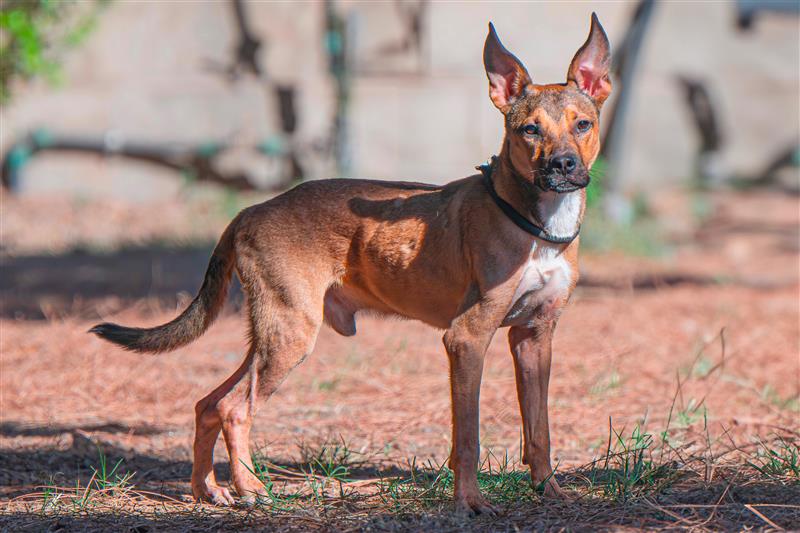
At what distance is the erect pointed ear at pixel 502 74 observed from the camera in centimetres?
399

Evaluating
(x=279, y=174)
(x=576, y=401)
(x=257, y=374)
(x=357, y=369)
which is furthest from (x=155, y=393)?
(x=279, y=174)

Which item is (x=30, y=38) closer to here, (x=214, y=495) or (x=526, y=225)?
(x=214, y=495)

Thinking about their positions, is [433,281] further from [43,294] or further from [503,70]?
[43,294]

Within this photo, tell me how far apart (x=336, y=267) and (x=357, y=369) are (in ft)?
6.96

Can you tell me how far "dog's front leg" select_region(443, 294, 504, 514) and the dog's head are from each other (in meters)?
0.59

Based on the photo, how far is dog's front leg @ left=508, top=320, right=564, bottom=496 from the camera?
400 cm

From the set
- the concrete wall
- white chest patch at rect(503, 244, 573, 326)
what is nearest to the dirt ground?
white chest patch at rect(503, 244, 573, 326)

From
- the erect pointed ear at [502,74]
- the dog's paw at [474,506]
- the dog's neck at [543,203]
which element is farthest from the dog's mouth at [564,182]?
the dog's paw at [474,506]

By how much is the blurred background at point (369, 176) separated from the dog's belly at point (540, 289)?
56cm

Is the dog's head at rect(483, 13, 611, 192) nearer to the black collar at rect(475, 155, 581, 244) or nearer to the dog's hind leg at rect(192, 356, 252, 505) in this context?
the black collar at rect(475, 155, 581, 244)

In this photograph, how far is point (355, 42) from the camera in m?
11.7

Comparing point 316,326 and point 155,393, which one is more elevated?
point 316,326

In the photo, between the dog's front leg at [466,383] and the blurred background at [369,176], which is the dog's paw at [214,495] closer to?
the blurred background at [369,176]

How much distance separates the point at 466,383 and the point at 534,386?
0.42 meters
